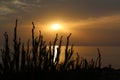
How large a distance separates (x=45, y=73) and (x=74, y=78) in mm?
998

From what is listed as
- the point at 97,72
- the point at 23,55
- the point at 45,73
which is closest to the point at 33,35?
the point at 23,55

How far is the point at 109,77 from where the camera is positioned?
38.0 feet

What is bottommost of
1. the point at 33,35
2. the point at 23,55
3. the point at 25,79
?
the point at 25,79

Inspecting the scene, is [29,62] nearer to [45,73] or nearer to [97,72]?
[45,73]

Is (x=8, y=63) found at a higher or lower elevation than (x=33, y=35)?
lower

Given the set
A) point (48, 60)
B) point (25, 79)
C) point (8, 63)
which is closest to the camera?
point (25, 79)

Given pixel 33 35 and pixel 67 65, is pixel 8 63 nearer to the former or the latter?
pixel 33 35

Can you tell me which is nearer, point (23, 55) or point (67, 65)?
point (23, 55)

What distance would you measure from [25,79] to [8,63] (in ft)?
3.86

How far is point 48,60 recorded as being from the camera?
40.2ft

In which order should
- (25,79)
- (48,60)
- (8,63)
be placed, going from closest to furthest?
(25,79) < (8,63) < (48,60)

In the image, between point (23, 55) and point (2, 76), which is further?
point (23, 55)

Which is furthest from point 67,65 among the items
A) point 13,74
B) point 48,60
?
point 13,74

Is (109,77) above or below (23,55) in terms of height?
below
